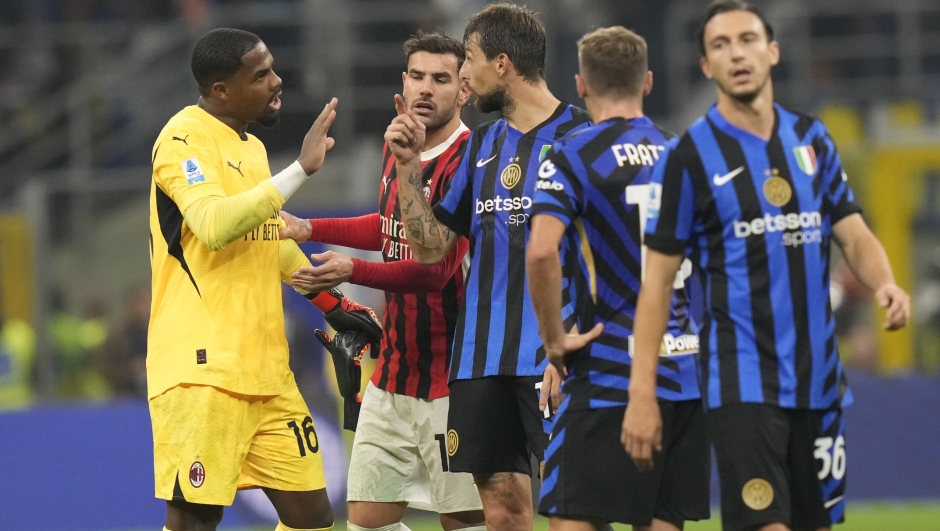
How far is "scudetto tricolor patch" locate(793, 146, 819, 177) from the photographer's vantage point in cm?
421

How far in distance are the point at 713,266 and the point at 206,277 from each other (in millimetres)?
2085

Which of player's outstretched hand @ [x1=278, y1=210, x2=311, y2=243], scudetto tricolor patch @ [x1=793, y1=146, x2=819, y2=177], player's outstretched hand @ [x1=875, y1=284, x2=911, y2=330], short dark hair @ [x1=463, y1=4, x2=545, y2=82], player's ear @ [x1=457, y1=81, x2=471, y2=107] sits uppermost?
short dark hair @ [x1=463, y1=4, x2=545, y2=82]

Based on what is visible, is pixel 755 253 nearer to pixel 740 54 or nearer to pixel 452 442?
pixel 740 54

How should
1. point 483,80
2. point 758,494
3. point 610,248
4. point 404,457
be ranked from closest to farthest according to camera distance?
point 758,494 < point 610,248 < point 483,80 < point 404,457

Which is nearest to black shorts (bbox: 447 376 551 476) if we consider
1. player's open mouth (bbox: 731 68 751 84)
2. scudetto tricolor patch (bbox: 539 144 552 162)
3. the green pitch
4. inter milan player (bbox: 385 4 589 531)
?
inter milan player (bbox: 385 4 589 531)

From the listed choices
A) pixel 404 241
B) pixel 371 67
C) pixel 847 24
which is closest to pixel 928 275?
pixel 847 24

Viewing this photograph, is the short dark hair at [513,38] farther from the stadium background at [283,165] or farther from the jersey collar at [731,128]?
the stadium background at [283,165]

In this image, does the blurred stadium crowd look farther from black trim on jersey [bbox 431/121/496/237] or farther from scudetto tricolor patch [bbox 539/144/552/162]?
scudetto tricolor patch [bbox 539/144/552/162]

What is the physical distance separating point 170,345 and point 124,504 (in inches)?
233

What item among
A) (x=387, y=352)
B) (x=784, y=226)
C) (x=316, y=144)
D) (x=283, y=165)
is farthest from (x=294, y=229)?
(x=283, y=165)

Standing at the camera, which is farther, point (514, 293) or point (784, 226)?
point (514, 293)

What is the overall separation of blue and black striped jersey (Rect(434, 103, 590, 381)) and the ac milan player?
47cm

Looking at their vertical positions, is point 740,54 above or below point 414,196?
above

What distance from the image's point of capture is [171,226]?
5.16m
